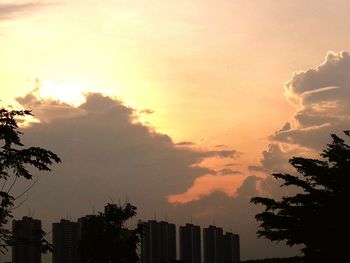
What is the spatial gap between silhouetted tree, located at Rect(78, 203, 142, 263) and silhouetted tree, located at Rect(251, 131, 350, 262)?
12463mm

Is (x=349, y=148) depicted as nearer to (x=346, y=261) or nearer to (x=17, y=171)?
(x=346, y=261)

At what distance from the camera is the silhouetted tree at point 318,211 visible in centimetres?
2766

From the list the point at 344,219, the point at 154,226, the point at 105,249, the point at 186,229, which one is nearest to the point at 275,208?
the point at 344,219

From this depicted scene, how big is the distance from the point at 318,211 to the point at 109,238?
635 inches

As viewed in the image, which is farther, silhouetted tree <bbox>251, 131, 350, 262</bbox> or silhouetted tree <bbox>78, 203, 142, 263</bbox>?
silhouetted tree <bbox>78, 203, 142, 263</bbox>

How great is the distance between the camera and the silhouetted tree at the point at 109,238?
39.2m

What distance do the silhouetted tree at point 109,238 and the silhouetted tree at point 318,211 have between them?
1246 cm

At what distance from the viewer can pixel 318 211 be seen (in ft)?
93.2

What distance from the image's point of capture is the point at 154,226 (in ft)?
278

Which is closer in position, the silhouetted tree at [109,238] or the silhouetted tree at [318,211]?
the silhouetted tree at [318,211]

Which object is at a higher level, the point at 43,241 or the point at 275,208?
the point at 275,208

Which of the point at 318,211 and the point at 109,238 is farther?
the point at 109,238

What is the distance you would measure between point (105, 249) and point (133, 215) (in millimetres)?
3667

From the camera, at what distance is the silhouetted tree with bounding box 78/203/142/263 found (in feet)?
129
